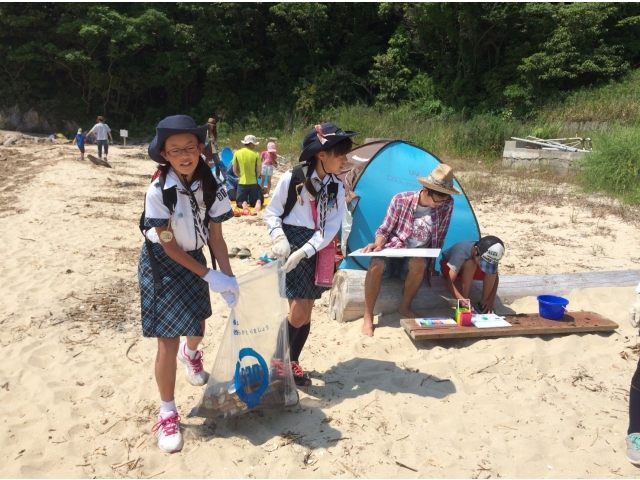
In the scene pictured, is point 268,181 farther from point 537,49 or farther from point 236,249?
point 537,49

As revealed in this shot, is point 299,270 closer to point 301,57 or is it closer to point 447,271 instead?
point 447,271

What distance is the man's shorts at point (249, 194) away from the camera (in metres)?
8.23

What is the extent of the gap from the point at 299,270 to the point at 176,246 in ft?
2.44

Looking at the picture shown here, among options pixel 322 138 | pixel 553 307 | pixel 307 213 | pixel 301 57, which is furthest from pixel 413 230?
pixel 301 57

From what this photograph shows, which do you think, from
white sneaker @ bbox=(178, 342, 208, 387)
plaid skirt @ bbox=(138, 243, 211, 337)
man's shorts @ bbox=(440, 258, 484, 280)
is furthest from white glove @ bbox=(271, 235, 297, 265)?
man's shorts @ bbox=(440, 258, 484, 280)

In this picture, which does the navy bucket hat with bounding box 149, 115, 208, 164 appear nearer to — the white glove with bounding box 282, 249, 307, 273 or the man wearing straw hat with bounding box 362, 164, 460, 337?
the white glove with bounding box 282, 249, 307, 273

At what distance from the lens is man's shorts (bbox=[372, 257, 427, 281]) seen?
13.9 feet

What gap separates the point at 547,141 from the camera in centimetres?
1352

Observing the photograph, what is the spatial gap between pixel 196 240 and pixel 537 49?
2161cm

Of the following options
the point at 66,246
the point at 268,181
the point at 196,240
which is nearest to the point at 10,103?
the point at 268,181

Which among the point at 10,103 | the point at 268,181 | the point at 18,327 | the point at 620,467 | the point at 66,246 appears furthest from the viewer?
the point at 10,103

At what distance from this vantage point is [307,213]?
2809 mm

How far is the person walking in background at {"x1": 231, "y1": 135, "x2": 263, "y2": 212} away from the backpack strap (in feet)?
17.5

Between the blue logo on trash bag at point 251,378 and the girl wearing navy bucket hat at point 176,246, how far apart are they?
0.93 feet
